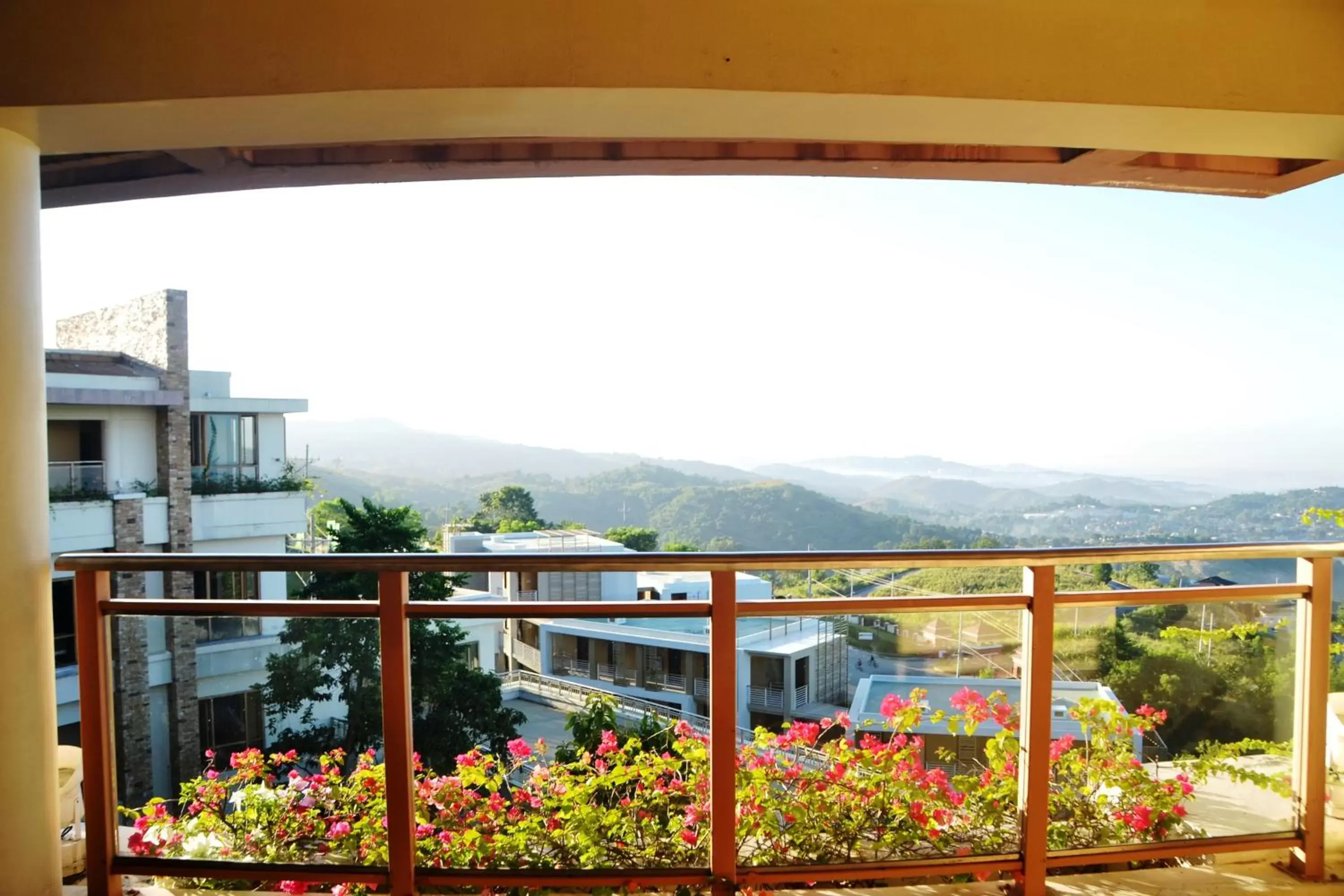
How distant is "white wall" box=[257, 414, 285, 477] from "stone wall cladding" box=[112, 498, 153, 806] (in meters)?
14.3

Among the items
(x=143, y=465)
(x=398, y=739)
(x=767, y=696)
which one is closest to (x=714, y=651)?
(x=767, y=696)

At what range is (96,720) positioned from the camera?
2.06m

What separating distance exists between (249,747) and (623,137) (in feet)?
6.69

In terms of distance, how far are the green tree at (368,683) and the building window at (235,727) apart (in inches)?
1.7

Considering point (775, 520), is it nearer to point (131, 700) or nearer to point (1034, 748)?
point (1034, 748)

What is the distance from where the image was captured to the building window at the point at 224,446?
48.3ft

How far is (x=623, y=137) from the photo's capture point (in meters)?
2.21

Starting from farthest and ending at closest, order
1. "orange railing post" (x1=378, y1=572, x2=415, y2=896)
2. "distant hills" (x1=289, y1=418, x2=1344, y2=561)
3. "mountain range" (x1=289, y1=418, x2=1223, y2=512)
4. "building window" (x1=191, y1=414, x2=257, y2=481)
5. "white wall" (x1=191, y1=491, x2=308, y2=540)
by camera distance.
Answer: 1. "mountain range" (x1=289, y1=418, x2=1223, y2=512)
2. "building window" (x1=191, y1=414, x2=257, y2=481)
3. "white wall" (x1=191, y1=491, x2=308, y2=540)
4. "distant hills" (x1=289, y1=418, x2=1344, y2=561)
5. "orange railing post" (x1=378, y1=572, x2=415, y2=896)

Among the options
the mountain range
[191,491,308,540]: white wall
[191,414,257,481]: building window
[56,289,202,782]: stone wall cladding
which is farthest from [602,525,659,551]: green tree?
[191,414,257,481]: building window

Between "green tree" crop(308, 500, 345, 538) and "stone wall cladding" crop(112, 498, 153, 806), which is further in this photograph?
"green tree" crop(308, 500, 345, 538)

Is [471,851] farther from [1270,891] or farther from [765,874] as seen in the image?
[1270,891]

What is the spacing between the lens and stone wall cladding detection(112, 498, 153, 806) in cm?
205

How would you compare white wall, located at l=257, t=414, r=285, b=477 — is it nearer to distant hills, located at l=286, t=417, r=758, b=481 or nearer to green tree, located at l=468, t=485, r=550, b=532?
distant hills, located at l=286, t=417, r=758, b=481

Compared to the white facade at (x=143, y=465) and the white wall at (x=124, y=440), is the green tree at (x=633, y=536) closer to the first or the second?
the white facade at (x=143, y=465)
